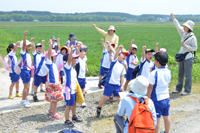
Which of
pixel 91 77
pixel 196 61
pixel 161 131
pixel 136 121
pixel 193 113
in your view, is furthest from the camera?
pixel 196 61

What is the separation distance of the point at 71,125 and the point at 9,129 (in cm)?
142

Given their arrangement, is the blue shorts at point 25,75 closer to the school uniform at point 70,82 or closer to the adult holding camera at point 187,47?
the school uniform at point 70,82

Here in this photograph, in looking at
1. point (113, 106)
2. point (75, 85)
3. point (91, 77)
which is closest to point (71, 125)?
point (75, 85)

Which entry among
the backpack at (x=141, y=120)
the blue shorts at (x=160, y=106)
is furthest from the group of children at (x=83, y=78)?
the backpack at (x=141, y=120)

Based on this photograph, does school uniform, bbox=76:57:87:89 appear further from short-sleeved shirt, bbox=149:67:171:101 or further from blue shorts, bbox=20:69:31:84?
short-sleeved shirt, bbox=149:67:171:101

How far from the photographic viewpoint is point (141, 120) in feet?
9.68

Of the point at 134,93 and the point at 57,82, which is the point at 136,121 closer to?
the point at 134,93

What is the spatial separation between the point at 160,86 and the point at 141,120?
4.87ft

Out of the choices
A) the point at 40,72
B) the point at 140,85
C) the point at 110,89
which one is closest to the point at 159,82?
the point at 140,85

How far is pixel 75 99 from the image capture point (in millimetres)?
5367

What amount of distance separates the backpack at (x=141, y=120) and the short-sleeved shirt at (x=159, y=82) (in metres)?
1.26

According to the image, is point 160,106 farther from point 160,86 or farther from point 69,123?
point 69,123

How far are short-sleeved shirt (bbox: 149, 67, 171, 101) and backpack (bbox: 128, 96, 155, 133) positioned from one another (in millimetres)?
1261

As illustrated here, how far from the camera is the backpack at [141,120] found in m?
2.93
